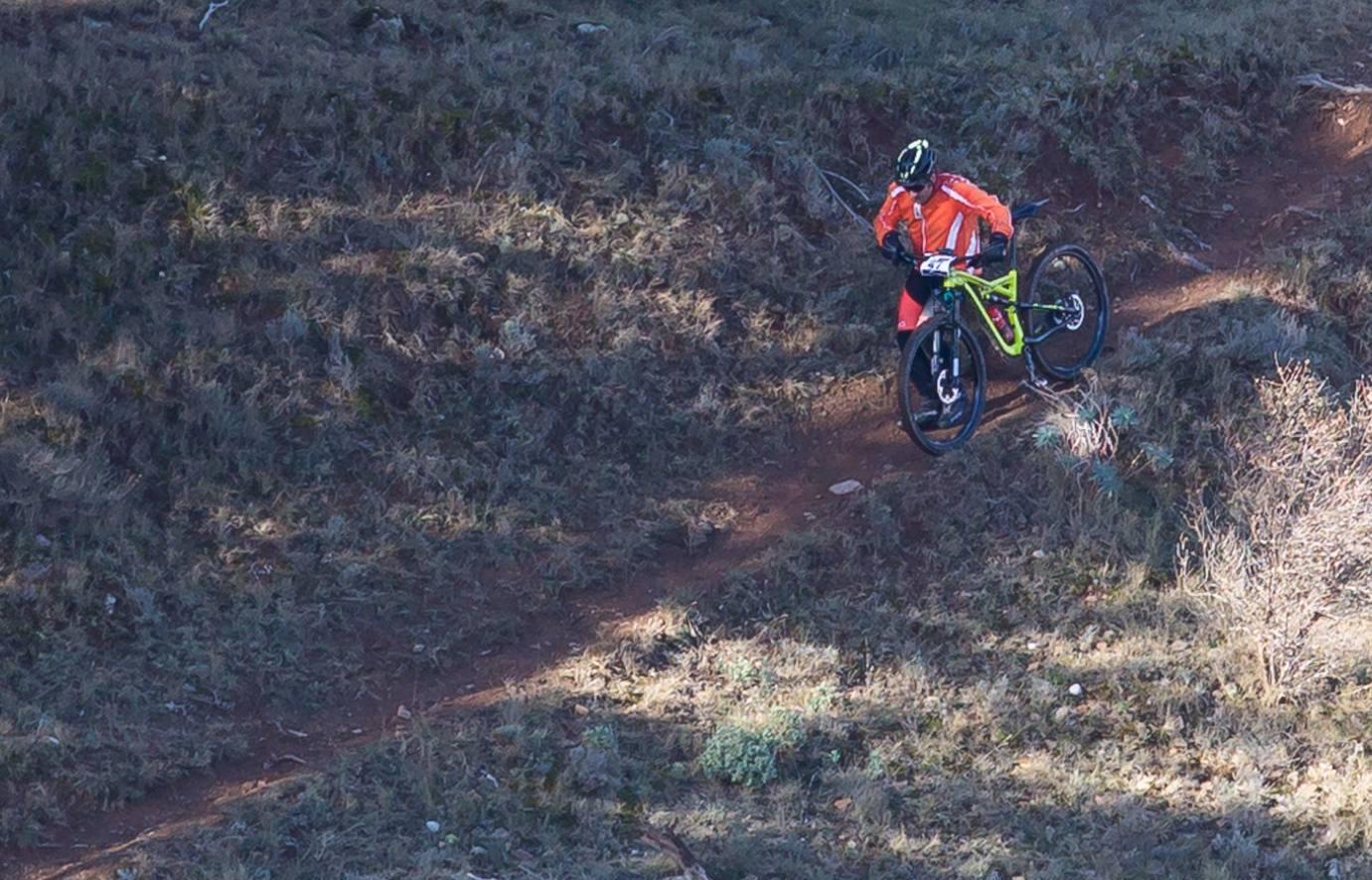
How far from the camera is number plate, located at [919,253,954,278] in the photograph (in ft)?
33.0

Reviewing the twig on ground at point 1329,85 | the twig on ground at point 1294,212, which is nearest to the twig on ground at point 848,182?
the twig on ground at point 1294,212

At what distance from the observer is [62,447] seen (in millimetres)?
8742

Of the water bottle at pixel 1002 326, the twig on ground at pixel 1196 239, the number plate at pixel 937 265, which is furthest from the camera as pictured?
the twig on ground at pixel 1196 239

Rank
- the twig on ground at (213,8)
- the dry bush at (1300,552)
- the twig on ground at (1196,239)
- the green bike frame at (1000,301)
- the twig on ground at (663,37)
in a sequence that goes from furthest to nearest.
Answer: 1. the twig on ground at (663,37)
2. the twig on ground at (1196,239)
3. the twig on ground at (213,8)
4. the green bike frame at (1000,301)
5. the dry bush at (1300,552)

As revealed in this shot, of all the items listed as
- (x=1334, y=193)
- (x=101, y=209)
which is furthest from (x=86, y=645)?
(x=1334, y=193)

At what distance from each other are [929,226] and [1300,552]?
3244 mm

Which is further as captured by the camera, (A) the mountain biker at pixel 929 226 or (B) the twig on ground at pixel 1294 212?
(B) the twig on ground at pixel 1294 212

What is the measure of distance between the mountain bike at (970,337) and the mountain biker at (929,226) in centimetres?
3

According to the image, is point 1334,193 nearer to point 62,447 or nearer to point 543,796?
point 543,796

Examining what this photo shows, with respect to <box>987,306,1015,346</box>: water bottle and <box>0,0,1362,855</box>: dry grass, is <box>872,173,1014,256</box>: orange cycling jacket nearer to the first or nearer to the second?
<box>987,306,1015,346</box>: water bottle

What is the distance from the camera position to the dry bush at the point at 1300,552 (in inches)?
329

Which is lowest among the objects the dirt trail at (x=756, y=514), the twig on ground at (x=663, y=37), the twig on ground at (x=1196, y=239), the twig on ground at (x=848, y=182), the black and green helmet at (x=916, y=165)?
the dirt trail at (x=756, y=514)

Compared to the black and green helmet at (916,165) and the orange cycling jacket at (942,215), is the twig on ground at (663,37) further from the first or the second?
the black and green helmet at (916,165)

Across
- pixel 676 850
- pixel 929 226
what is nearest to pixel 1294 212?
pixel 929 226
